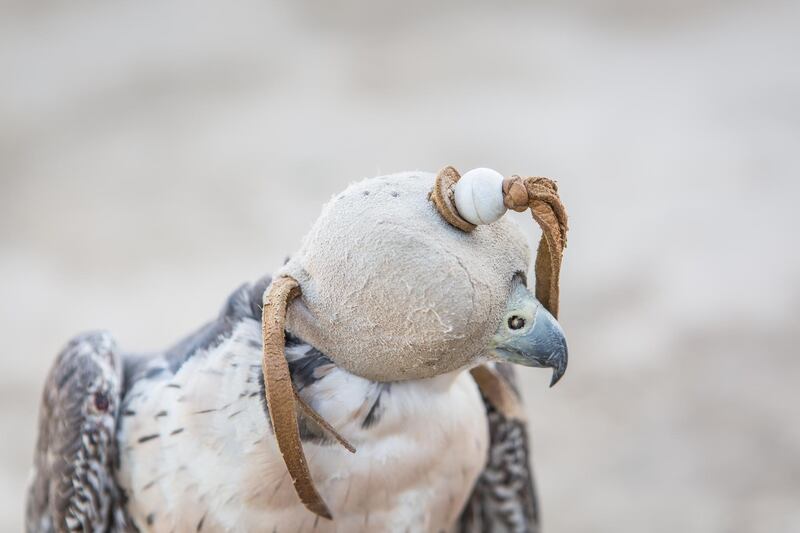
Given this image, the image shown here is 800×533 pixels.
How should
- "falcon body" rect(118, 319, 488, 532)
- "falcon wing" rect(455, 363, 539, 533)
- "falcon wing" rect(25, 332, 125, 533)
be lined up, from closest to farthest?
"falcon body" rect(118, 319, 488, 532), "falcon wing" rect(25, 332, 125, 533), "falcon wing" rect(455, 363, 539, 533)

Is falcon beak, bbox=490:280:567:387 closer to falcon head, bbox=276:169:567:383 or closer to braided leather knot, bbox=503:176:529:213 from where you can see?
falcon head, bbox=276:169:567:383

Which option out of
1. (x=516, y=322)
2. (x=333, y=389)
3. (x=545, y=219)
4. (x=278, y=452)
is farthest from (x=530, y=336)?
(x=278, y=452)

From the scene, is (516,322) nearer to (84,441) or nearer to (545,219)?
(545,219)

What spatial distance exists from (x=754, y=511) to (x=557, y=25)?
483 cm

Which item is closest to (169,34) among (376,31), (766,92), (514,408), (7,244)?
(376,31)

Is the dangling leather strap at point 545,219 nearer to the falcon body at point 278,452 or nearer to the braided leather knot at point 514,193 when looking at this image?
the braided leather knot at point 514,193

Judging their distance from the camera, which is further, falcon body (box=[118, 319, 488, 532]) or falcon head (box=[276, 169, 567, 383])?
falcon body (box=[118, 319, 488, 532])

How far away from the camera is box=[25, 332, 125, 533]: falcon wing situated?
2.41 metres

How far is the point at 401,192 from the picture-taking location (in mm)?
1899

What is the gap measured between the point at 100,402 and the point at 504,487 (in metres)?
1.15

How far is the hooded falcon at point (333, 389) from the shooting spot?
6.05 feet

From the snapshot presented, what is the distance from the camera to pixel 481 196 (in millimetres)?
1795

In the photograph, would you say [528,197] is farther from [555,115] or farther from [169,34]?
[169,34]

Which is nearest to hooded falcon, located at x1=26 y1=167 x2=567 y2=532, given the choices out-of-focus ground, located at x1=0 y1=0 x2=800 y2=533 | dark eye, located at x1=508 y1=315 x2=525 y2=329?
dark eye, located at x1=508 y1=315 x2=525 y2=329
